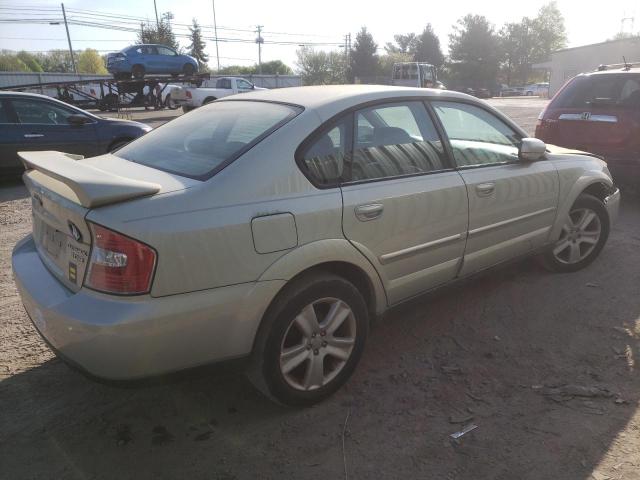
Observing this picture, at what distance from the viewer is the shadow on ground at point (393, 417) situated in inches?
88.7

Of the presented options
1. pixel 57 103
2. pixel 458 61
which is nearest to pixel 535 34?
pixel 458 61

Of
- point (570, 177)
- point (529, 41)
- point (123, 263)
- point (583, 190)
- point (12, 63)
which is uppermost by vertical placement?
point (529, 41)

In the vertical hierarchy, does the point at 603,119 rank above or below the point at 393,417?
above

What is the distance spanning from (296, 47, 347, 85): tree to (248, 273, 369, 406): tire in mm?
79885

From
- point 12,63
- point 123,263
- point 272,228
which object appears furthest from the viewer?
point 12,63

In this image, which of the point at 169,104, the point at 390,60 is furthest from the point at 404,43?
the point at 169,104

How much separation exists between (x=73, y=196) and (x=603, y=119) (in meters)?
5.90

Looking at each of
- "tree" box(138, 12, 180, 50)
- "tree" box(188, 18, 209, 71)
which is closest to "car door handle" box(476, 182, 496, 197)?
"tree" box(138, 12, 180, 50)

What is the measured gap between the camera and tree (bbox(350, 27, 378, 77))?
66.9 meters

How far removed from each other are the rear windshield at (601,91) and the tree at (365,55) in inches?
2494

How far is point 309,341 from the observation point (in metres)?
2.55

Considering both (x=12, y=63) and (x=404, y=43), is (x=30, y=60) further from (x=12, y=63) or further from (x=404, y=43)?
(x=404, y=43)

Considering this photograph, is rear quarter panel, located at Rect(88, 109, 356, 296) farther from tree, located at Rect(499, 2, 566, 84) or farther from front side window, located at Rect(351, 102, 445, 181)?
tree, located at Rect(499, 2, 566, 84)

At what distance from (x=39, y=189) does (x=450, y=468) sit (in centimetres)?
238
